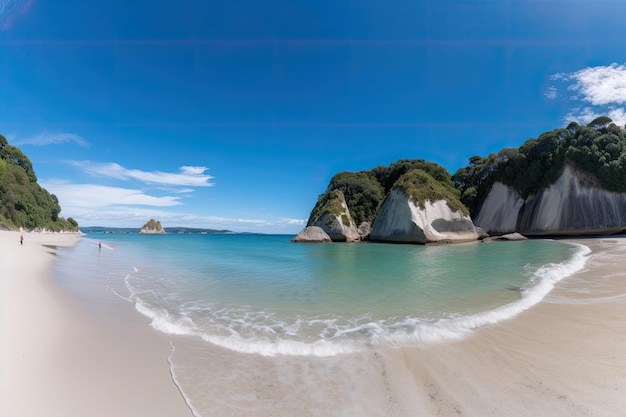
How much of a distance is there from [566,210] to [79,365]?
51.3 m

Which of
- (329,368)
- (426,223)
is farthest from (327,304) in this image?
(426,223)

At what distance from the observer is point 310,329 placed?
561 centimetres

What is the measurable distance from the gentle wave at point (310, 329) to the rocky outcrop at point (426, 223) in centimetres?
3049

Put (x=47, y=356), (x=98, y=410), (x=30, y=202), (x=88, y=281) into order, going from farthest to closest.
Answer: (x=30, y=202), (x=88, y=281), (x=47, y=356), (x=98, y=410)

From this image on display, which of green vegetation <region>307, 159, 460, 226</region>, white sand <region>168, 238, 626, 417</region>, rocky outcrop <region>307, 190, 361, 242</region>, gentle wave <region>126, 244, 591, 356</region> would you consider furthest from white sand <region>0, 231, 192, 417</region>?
rocky outcrop <region>307, 190, 361, 242</region>

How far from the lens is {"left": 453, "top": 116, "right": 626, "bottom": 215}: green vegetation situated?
34.0m

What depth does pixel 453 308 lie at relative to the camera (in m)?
6.75

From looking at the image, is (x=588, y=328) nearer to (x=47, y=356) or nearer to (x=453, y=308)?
(x=453, y=308)

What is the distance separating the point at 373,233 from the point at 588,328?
4123 centimetres

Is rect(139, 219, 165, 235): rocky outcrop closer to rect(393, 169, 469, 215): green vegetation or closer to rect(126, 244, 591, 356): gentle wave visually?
rect(393, 169, 469, 215): green vegetation

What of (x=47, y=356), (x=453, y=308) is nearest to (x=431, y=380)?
(x=453, y=308)

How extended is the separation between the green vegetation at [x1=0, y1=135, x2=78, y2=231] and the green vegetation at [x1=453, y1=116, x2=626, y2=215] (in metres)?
84.8

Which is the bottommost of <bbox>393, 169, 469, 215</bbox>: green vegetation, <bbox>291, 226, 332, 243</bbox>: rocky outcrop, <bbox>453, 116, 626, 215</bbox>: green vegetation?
<bbox>291, 226, 332, 243</bbox>: rocky outcrop

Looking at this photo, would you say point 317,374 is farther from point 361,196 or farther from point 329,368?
point 361,196
